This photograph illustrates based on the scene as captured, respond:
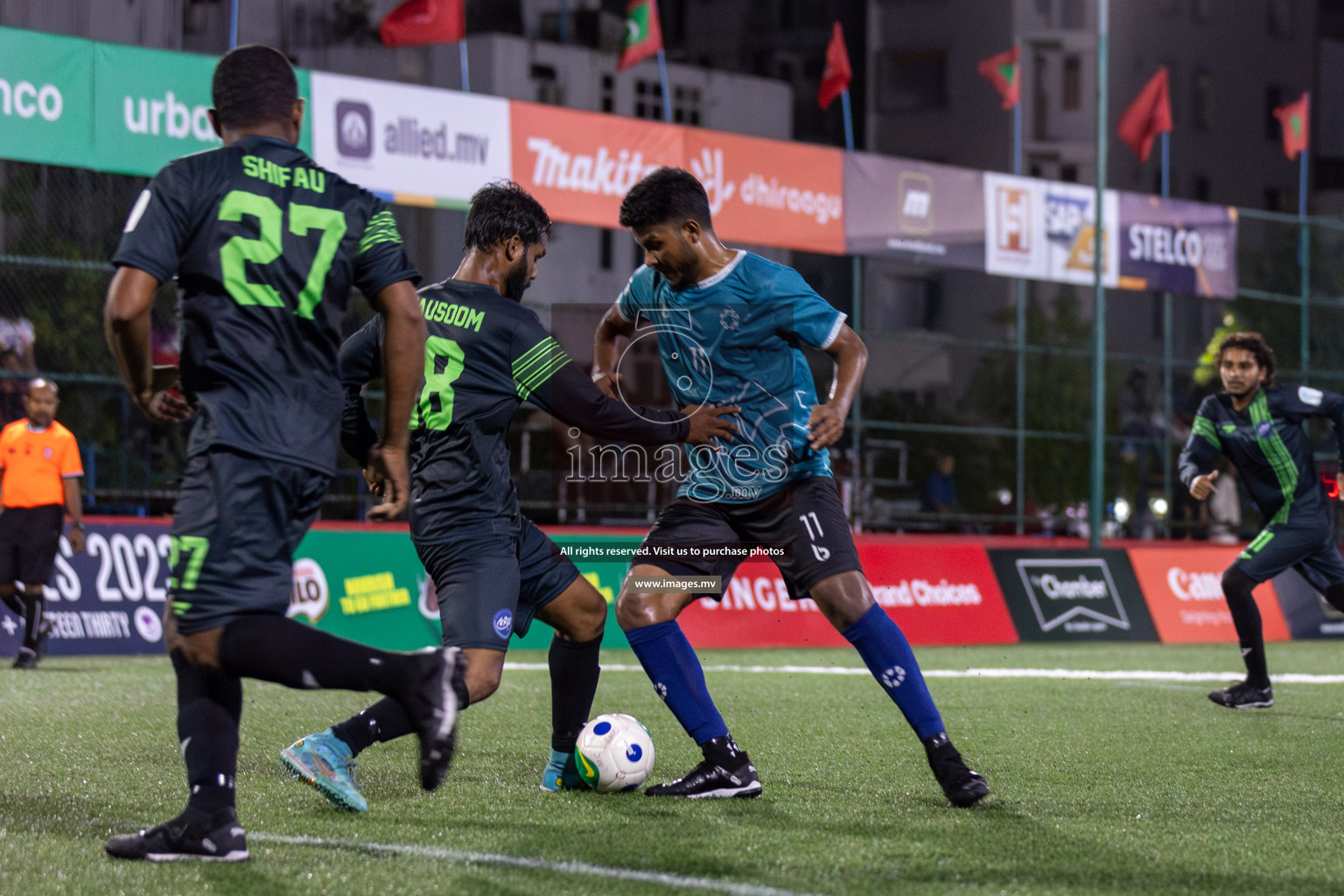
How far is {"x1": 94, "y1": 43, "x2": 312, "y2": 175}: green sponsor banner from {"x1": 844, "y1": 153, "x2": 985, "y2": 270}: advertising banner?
27.6 ft

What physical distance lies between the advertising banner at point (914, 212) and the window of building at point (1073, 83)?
38.2 meters

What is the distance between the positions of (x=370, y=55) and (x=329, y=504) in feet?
85.5

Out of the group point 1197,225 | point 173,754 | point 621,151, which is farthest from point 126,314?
point 1197,225

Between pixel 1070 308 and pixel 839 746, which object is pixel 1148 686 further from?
pixel 1070 308

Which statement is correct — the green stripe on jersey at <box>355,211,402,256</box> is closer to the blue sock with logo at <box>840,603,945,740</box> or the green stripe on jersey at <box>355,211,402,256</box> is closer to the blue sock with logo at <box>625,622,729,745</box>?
the blue sock with logo at <box>625,622,729,745</box>

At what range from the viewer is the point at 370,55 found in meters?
40.8

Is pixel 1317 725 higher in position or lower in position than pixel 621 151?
lower

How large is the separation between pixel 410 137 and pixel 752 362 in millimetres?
11979

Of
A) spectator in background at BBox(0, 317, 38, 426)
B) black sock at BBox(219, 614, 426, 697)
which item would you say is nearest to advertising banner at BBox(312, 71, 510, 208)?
spectator in background at BBox(0, 317, 38, 426)

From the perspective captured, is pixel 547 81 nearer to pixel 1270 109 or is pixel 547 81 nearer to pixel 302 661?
pixel 1270 109

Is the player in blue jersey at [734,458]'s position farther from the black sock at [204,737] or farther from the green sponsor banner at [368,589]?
the green sponsor banner at [368,589]

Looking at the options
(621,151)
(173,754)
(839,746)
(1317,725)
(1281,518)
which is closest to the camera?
(173,754)

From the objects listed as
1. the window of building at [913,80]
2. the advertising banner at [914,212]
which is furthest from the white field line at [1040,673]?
the window of building at [913,80]

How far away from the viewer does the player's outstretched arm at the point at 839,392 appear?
5.23m
